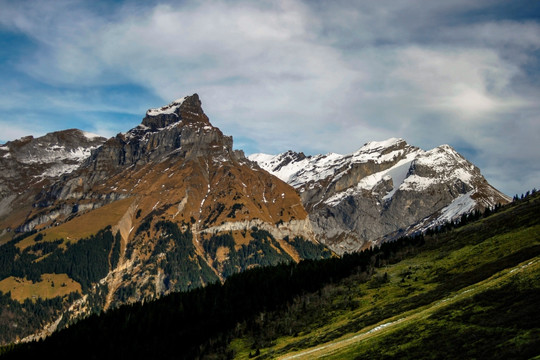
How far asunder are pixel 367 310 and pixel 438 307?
120 ft

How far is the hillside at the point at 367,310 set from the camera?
53062 mm

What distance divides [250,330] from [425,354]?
269ft

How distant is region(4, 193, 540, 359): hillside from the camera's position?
5306cm

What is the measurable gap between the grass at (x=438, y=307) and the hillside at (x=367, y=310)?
0.84 ft

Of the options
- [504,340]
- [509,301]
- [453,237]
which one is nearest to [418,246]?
[453,237]

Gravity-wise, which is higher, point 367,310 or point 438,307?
point 438,307

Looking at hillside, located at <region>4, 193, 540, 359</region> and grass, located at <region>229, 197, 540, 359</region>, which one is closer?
grass, located at <region>229, 197, 540, 359</region>

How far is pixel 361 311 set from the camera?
105500mm

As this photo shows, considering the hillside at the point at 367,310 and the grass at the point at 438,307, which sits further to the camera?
the hillside at the point at 367,310

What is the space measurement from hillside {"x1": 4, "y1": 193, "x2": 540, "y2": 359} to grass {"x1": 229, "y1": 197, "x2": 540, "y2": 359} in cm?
26

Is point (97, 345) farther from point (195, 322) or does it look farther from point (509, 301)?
point (509, 301)

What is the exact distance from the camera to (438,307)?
2699 inches

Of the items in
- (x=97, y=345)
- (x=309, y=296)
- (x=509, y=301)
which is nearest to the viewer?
(x=509, y=301)

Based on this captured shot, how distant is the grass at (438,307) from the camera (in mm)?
49719
